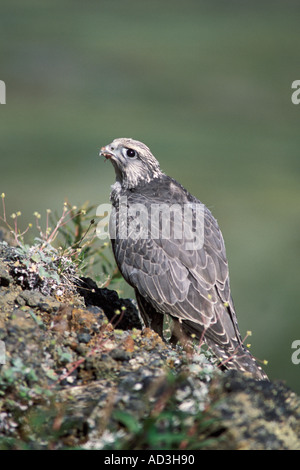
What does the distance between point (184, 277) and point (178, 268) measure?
0.08 m

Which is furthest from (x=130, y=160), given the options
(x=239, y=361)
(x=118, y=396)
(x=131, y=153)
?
(x=118, y=396)

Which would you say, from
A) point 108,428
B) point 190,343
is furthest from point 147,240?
point 108,428

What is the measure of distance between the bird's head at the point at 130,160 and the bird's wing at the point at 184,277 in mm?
638

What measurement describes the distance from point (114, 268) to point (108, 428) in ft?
8.95

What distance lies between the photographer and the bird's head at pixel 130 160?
15.5 feet

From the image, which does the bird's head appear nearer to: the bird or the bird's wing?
the bird

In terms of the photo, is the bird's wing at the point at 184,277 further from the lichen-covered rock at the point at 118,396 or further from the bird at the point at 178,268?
the lichen-covered rock at the point at 118,396

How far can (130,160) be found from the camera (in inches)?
187

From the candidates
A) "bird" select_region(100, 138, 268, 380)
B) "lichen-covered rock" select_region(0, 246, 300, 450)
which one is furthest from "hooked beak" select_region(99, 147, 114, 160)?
"lichen-covered rock" select_region(0, 246, 300, 450)

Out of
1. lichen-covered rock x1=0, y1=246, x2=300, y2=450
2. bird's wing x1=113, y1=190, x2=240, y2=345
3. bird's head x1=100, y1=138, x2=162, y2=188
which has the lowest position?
lichen-covered rock x1=0, y1=246, x2=300, y2=450

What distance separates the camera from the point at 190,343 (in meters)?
4.00

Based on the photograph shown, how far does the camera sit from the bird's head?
15.5 feet
